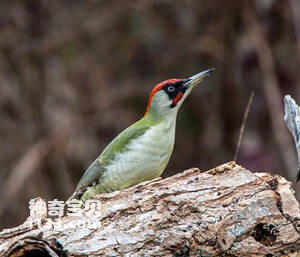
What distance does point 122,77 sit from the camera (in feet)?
36.1

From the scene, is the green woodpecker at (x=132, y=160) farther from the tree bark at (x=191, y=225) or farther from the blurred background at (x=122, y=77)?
the blurred background at (x=122, y=77)

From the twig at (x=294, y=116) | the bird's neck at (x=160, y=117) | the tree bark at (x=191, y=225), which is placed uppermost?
the bird's neck at (x=160, y=117)

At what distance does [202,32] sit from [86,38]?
1690 mm

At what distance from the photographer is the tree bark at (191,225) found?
442 centimetres

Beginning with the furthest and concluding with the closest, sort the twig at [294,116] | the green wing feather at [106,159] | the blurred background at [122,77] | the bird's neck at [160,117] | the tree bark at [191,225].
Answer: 1. the blurred background at [122,77]
2. the bird's neck at [160,117]
3. the green wing feather at [106,159]
4. the twig at [294,116]
5. the tree bark at [191,225]

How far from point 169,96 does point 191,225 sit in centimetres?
170

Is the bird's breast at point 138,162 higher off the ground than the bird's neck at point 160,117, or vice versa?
the bird's neck at point 160,117

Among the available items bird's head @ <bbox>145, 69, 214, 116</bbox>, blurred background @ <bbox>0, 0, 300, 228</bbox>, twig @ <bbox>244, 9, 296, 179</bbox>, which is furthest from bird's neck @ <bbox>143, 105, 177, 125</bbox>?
blurred background @ <bbox>0, 0, 300, 228</bbox>

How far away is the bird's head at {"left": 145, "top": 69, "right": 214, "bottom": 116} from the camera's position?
5895mm

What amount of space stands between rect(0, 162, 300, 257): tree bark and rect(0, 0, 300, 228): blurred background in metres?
4.11

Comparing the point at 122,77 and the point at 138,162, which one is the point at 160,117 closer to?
the point at 138,162

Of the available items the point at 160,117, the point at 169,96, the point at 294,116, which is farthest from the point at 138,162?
the point at 294,116

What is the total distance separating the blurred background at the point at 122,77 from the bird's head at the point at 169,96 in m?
2.86

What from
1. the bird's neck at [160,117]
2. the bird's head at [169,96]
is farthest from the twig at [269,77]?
the bird's neck at [160,117]
